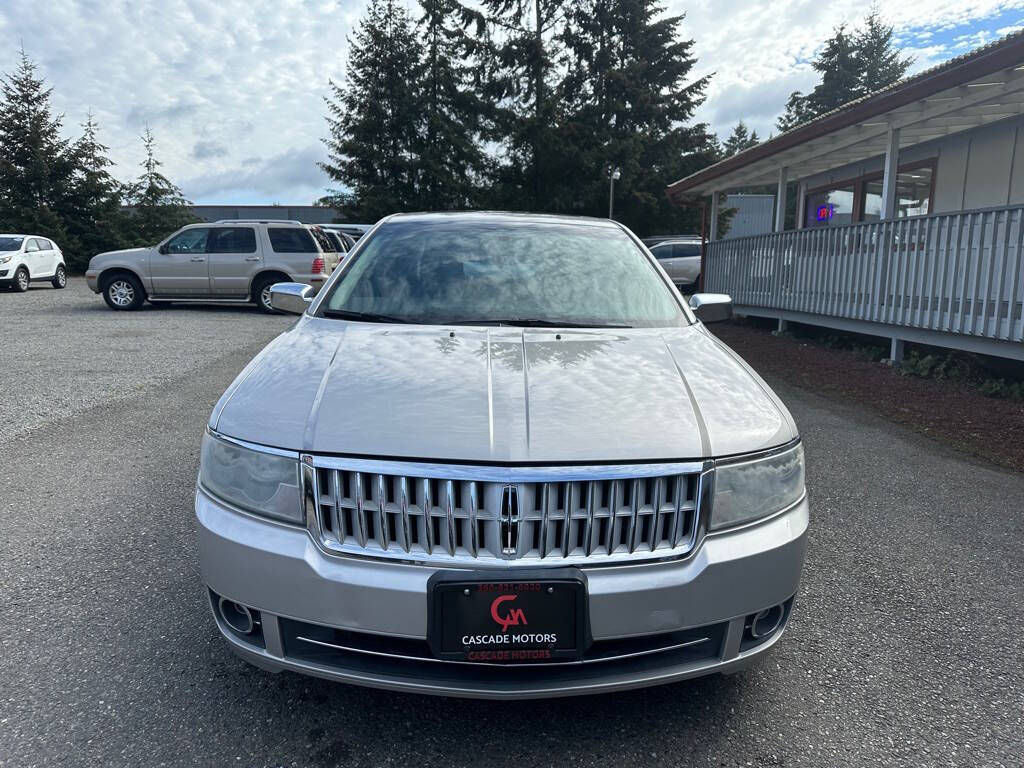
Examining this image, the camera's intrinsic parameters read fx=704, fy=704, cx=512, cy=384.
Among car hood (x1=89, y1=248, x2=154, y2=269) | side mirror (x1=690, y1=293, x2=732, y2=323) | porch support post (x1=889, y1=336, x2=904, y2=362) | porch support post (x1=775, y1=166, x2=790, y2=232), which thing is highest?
porch support post (x1=775, y1=166, x2=790, y2=232)

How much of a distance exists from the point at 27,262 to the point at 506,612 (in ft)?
75.5

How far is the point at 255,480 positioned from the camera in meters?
2.03

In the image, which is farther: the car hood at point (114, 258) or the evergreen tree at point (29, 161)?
the evergreen tree at point (29, 161)

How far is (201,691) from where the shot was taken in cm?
231

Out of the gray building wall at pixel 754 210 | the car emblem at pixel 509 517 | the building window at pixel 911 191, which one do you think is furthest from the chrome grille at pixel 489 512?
the gray building wall at pixel 754 210

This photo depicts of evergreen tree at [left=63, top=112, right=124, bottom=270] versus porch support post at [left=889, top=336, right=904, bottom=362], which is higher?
evergreen tree at [left=63, top=112, right=124, bottom=270]

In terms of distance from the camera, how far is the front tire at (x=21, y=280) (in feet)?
64.0

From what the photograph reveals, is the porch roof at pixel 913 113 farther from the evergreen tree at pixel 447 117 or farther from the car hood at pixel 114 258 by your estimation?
the evergreen tree at pixel 447 117

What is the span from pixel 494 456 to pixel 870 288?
359 inches

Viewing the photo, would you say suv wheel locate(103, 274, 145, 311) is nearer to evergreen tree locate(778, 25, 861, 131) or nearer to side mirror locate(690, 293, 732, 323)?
side mirror locate(690, 293, 732, 323)

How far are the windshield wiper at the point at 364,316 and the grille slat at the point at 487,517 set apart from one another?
1128 mm

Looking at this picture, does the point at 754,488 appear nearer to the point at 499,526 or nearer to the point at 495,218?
the point at 499,526

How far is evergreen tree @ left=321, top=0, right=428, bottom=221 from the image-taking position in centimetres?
3500

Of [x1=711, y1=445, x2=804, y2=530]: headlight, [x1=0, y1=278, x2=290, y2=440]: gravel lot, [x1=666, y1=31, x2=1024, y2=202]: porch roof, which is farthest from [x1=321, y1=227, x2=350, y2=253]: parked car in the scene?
[x1=711, y1=445, x2=804, y2=530]: headlight
